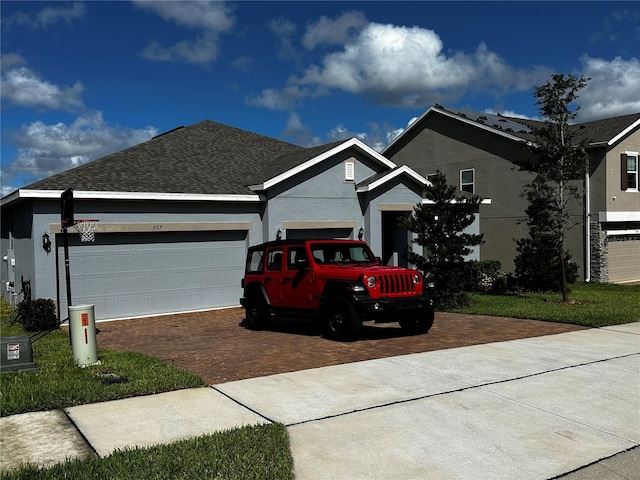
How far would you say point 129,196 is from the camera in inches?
592

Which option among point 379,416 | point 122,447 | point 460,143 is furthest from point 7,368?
point 460,143

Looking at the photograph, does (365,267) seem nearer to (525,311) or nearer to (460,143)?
(525,311)

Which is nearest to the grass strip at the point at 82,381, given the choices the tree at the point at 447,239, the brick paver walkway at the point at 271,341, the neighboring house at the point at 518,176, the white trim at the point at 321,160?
the brick paver walkway at the point at 271,341

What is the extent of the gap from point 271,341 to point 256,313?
1.71m

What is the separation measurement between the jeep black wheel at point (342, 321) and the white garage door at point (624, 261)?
17.1m

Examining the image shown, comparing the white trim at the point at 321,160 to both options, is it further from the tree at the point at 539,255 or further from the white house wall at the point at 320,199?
the tree at the point at 539,255

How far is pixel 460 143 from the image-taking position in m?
27.5

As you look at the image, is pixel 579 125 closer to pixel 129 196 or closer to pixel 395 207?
pixel 395 207

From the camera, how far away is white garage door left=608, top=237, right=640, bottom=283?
2388 cm

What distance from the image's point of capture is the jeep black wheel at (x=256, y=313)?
12.8m

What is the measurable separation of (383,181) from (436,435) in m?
13.4

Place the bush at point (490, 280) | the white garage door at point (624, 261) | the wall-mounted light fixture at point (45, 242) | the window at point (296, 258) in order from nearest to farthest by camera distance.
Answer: the window at point (296, 258), the wall-mounted light fixture at point (45, 242), the bush at point (490, 280), the white garage door at point (624, 261)

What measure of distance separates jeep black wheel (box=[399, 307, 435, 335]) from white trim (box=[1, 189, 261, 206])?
6944 mm

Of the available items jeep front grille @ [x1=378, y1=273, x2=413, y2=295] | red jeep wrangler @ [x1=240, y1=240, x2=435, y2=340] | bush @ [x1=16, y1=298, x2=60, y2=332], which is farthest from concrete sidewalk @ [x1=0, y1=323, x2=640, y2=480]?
bush @ [x1=16, y1=298, x2=60, y2=332]
